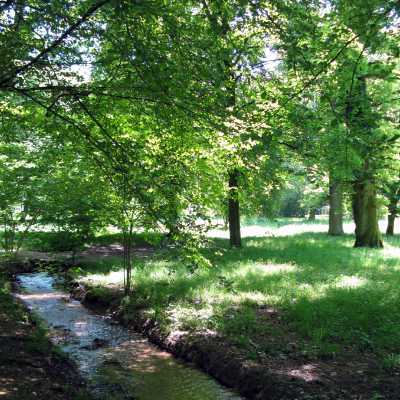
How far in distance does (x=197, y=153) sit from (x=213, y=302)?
366 centimetres

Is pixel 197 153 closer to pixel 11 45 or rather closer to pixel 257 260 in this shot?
pixel 11 45

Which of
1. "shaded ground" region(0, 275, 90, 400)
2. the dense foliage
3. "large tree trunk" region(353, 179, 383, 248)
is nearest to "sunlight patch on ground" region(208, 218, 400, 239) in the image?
"large tree trunk" region(353, 179, 383, 248)

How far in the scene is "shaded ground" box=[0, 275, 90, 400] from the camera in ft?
18.5

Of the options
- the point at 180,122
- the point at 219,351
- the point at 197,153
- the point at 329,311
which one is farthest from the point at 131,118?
the point at 329,311

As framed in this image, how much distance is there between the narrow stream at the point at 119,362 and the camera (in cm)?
664

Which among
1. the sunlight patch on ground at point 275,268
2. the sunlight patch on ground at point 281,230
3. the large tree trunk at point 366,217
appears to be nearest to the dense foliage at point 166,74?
the sunlight patch on ground at point 275,268

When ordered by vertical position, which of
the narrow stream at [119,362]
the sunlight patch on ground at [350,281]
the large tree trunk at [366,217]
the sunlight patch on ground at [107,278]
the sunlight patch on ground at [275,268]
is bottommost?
the narrow stream at [119,362]

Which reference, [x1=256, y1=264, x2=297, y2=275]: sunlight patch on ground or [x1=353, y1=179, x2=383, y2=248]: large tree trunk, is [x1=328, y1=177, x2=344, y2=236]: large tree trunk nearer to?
[x1=353, y1=179, x2=383, y2=248]: large tree trunk

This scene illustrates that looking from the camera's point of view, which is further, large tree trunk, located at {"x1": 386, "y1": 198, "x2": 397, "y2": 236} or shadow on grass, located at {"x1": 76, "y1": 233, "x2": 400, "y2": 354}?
large tree trunk, located at {"x1": 386, "y1": 198, "x2": 397, "y2": 236}

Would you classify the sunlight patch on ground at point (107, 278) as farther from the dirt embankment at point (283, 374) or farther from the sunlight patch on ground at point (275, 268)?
the dirt embankment at point (283, 374)

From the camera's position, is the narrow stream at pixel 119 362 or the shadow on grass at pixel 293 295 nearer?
the narrow stream at pixel 119 362

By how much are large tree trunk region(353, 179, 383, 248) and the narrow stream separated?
13.2 meters

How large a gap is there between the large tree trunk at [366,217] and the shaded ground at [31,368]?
49.5 ft

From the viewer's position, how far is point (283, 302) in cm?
948
